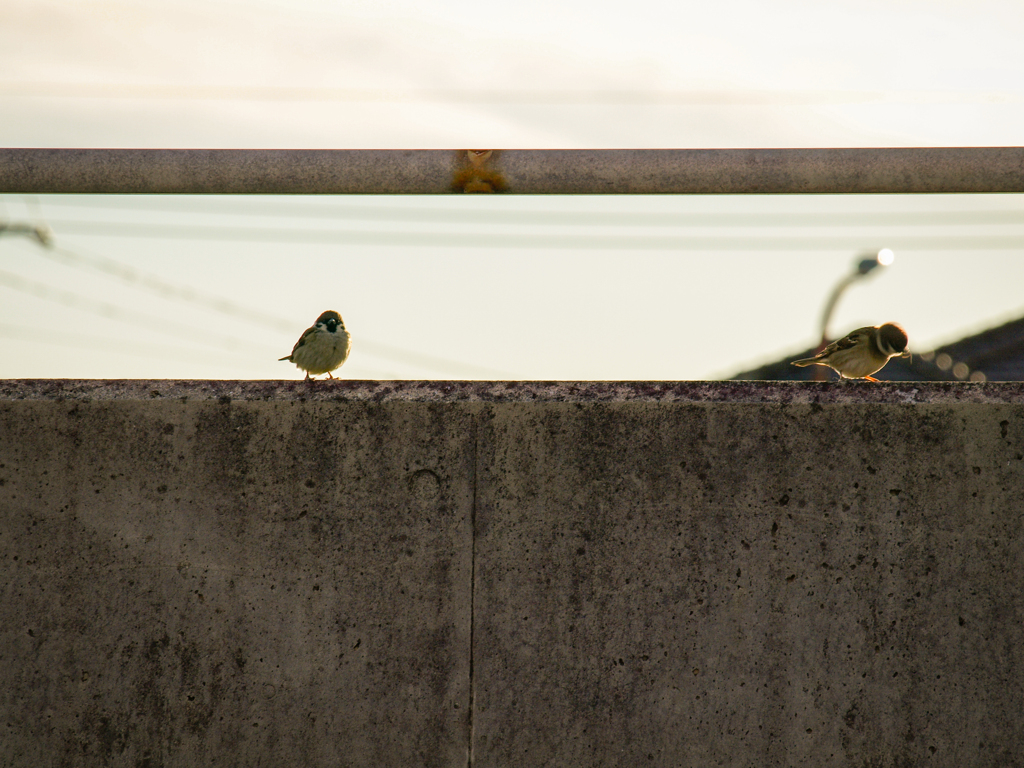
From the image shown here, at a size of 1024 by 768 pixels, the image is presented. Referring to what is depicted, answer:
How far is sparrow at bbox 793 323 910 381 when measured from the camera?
630 cm

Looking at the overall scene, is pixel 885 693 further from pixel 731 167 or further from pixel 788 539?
pixel 731 167

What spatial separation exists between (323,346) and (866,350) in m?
3.98

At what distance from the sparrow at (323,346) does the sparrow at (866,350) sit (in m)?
3.71

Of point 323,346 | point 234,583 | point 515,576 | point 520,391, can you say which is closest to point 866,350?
point 323,346

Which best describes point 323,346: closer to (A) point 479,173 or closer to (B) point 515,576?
(A) point 479,173

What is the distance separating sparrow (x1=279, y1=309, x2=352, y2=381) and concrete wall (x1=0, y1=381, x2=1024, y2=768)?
3.76m

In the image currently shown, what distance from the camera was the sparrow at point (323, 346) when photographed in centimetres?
675

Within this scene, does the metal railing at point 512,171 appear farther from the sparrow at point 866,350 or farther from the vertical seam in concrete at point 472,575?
the sparrow at point 866,350

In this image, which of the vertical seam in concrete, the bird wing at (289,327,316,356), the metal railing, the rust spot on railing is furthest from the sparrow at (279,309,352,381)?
the vertical seam in concrete

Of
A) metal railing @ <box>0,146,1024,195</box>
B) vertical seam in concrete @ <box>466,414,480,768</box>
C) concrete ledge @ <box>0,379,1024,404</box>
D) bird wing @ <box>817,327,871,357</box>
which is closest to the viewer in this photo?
vertical seam in concrete @ <box>466,414,480,768</box>

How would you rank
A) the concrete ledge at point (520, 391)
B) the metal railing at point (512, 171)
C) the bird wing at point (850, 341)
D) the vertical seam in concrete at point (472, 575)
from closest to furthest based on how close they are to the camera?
the vertical seam in concrete at point (472, 575) < the concrete ledge at point (520, 391) < the metal railing at point (512, 171) < the bird wing at point (850, 341)

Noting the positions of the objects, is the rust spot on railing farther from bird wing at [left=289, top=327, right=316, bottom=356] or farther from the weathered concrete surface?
bird wing at [left=289, top=327, right=316, bottom=356]

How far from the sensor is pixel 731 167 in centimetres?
328

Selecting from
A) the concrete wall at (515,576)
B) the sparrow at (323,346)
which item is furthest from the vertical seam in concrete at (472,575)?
the sparrow at (323,346)
